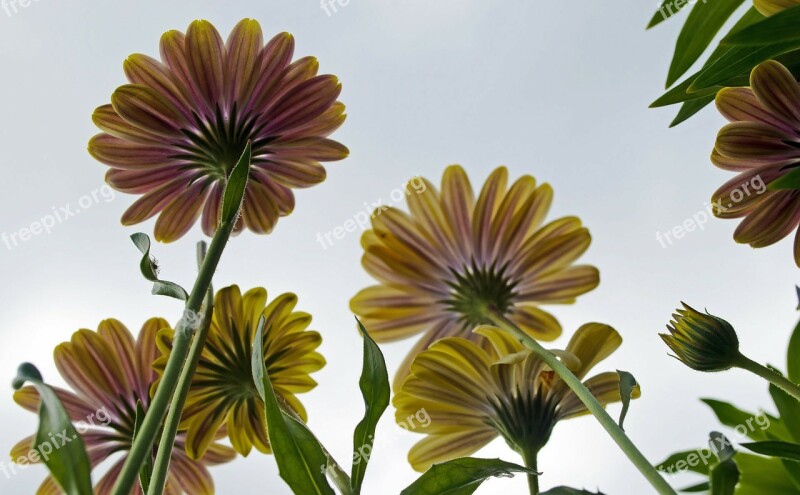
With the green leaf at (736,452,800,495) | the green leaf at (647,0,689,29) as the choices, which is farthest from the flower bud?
the green leaf at (647,0,689,29)

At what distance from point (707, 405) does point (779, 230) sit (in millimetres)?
430

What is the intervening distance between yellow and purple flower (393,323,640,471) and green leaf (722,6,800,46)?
338 millimetres

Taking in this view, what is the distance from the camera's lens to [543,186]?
0.98 m

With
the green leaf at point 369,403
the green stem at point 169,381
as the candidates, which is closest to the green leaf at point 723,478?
the green leaf at point 369,403

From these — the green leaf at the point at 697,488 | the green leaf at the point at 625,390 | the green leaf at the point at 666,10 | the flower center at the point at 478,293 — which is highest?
the green leaf at the point at 666,10

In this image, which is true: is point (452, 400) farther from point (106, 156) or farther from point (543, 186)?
point (106, 156)

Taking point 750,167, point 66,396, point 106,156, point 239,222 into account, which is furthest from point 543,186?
point 66,396

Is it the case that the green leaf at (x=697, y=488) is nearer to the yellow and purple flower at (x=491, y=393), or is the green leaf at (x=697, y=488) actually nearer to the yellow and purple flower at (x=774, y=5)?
the yellow and purple flower at (x=491, y=393)

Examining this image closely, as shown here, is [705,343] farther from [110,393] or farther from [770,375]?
[110,393]

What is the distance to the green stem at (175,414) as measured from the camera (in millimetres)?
474

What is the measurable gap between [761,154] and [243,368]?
2.11 feet

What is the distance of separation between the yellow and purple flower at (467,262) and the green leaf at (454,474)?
1.25 ft

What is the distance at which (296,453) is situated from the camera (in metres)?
0.52

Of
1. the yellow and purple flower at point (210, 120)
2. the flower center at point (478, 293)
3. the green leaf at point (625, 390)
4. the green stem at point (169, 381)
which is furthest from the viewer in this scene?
the flower center at point (478, 293)
